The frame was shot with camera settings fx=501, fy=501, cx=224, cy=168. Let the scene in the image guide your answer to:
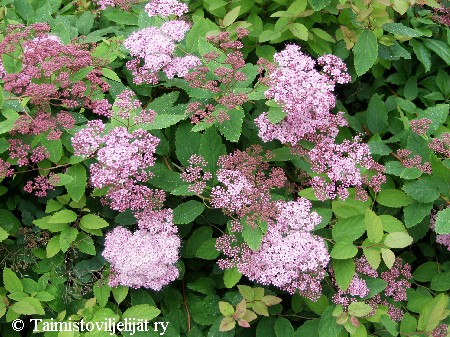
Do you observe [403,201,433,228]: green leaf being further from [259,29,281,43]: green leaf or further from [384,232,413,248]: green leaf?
[259,29,281,43]: green leaf

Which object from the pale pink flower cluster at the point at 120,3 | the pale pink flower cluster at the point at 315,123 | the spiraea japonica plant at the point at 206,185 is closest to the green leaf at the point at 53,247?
the spiraea japonica plant at the point at 206,185

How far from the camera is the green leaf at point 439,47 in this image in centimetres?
294

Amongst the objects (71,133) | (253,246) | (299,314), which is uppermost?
(71,133)

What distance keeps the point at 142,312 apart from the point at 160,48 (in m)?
1.23

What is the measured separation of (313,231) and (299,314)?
0.54 meters

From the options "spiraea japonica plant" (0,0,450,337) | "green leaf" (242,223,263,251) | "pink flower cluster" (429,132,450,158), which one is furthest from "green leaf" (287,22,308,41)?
"green leaf" (242,223,263,251)

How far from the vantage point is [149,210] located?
2.23 m

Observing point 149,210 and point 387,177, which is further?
point 387,177

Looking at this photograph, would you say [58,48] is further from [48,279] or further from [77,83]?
[48,279]

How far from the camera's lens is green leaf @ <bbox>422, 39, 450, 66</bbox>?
2936mm

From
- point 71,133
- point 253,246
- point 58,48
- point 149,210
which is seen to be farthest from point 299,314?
point 58,48

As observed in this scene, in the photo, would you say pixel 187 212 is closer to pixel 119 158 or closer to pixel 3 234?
pixel 119 158

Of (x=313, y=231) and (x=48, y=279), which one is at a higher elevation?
(x=313, y=231)

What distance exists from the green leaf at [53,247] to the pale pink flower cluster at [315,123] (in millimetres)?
1082
